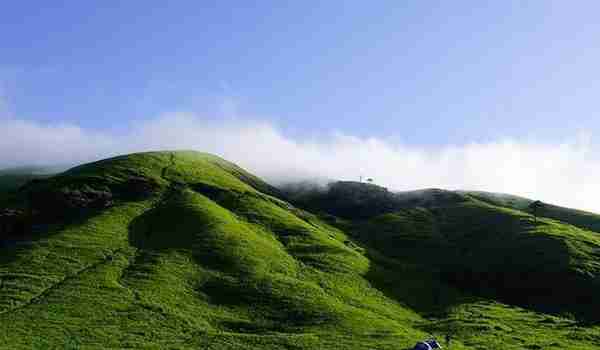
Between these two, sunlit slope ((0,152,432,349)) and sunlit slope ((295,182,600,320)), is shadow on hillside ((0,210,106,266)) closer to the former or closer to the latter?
sunlit slope ((0,152,432,349))

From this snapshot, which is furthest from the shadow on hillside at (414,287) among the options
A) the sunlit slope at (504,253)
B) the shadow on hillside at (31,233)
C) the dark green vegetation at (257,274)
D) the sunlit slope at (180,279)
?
the shadow on hillside at (31,233)

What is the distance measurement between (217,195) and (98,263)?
225 feet

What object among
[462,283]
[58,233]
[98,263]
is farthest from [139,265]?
[462,283]

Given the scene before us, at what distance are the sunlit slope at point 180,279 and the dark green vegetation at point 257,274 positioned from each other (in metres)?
0.39

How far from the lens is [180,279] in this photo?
327ft

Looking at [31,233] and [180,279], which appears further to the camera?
[31,233]

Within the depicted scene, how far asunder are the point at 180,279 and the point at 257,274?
13.9 m

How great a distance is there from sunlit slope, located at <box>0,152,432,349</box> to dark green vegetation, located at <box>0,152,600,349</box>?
15.3 inches

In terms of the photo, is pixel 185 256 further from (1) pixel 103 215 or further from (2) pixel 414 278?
(2) pixel 414 278

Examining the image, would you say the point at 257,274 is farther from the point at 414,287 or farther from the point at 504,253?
the point at 504,253

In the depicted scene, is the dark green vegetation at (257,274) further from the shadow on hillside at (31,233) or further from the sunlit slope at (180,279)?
the shadow on hillside at (31,233)

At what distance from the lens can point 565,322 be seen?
10600cm

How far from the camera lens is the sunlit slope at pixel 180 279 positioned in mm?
75125

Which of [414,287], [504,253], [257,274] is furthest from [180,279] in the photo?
[504,253]
